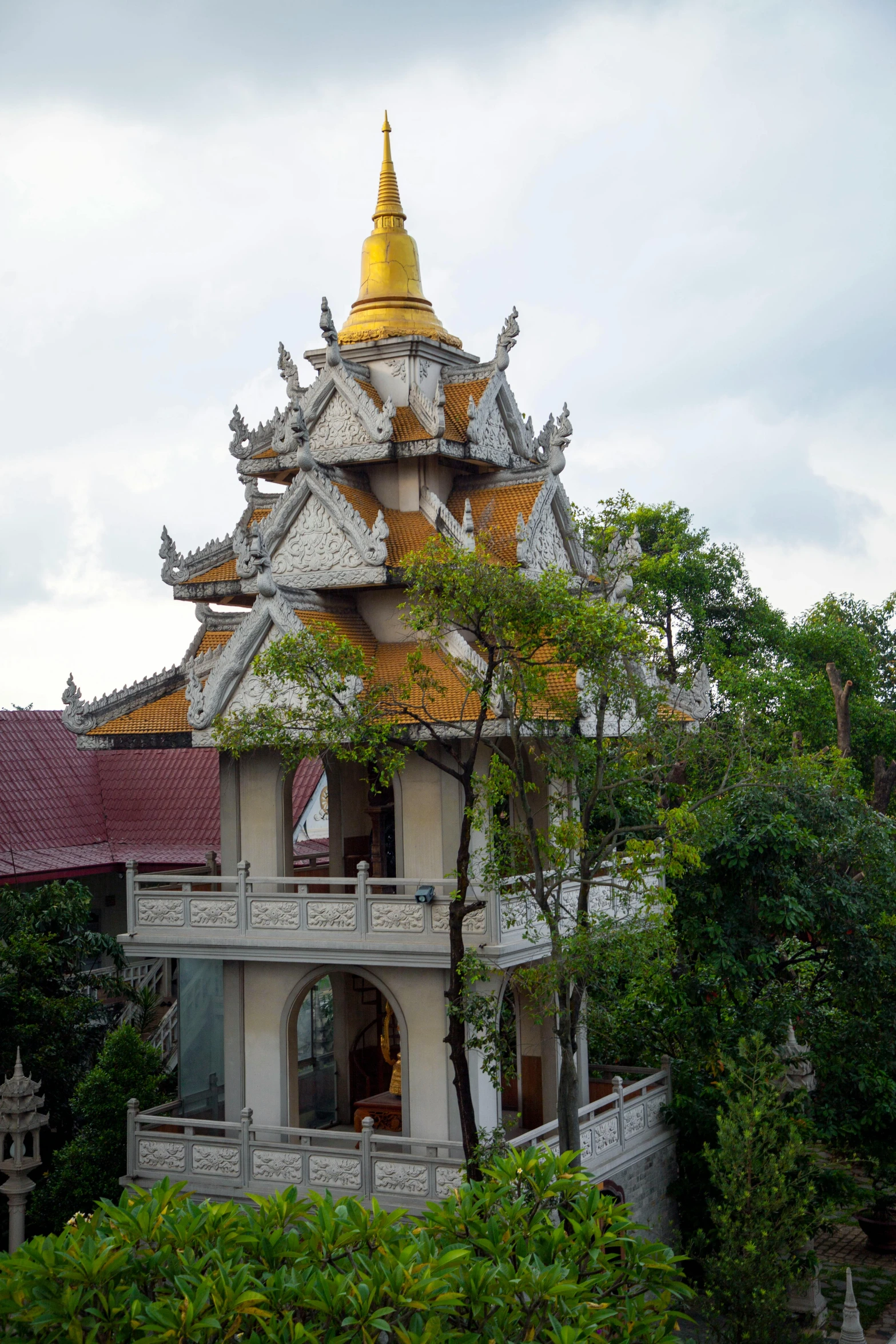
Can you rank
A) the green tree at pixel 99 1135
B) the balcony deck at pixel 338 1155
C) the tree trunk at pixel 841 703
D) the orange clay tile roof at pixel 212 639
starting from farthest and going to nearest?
the tree trunk at pixel 841 703 < the orange clay tile roof at pixel 212 639 < the green tree at pixel 99 1135 < the balcony deck at pixel 338 1155

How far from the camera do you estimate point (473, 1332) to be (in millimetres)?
9781

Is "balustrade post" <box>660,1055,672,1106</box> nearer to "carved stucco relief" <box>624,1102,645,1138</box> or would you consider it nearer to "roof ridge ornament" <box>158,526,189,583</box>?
"carved stucco relief" <box>624,1102,645,1138</box>

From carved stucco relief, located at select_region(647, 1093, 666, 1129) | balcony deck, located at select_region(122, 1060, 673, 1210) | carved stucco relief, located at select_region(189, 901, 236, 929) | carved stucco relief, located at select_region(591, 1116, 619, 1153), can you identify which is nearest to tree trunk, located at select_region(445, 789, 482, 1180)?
balcony deck, located at select_region(122, 1060, 673, 1210)

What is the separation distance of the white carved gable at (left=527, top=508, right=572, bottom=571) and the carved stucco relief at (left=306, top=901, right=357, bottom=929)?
5512 millimetres

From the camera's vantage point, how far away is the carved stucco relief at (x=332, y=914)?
19.0m

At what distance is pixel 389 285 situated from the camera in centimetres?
2258

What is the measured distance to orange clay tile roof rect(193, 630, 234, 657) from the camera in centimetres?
2211

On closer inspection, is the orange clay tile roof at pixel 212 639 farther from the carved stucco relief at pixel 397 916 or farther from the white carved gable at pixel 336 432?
the carved stucco relief at pixel 397 916

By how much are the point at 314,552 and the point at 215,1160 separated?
861cm

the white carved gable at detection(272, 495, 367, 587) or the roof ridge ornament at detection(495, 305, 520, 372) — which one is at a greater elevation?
the roof ridge ornament at detection(495, 305, 520, 372)

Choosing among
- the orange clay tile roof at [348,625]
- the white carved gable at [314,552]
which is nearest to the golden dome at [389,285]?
the white carved gable at [314,552]

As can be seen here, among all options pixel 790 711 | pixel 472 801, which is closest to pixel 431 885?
pixel 472 801

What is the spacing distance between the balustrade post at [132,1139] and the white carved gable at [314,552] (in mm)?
7697

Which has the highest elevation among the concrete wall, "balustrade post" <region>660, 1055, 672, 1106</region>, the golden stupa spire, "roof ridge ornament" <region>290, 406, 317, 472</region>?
the golden stupa spire
